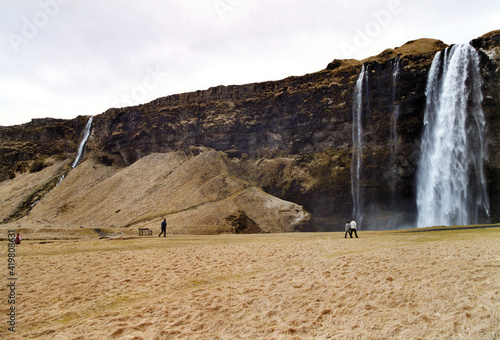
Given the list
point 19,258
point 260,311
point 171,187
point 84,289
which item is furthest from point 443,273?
point 171,187

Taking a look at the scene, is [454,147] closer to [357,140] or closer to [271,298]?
[357,140]

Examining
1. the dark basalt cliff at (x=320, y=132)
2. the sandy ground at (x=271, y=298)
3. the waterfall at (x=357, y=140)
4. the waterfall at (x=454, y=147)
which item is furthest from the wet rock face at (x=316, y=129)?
the sandy ground at (x=271, y=298)

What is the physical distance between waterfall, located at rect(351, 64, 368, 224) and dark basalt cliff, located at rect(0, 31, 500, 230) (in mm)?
634

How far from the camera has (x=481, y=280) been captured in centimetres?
930

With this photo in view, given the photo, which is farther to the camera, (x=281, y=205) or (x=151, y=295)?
(x=281, y=205)

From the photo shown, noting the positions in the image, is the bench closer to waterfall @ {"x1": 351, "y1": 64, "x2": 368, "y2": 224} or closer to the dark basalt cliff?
the dark basalt cliff

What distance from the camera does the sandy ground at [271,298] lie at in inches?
301

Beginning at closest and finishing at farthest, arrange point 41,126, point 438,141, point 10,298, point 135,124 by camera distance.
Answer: point 10,298 < point 438,141 < point 135,124 < point 41,126

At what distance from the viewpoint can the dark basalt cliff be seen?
44.2 m

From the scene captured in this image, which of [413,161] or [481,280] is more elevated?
[413,161]

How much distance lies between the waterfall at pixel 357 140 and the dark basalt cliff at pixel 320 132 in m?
0.63

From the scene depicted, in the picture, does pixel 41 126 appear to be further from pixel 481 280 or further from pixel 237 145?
pixel 481 280

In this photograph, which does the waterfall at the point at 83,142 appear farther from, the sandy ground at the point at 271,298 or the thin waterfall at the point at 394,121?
the sandy ground at the point at 271,298

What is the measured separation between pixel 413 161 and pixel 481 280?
3733cm
